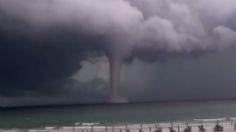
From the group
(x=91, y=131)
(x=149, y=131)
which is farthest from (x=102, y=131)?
(x=149, y=131)

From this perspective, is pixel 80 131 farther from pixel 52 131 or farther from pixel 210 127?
pixel 210 127

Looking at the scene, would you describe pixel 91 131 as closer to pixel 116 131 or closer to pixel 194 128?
pixel 116 131

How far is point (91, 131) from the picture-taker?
201ft

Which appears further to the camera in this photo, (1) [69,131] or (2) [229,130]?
(1) [69,131]

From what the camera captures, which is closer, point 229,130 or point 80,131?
point 229,130

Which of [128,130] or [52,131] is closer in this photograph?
[128,130]

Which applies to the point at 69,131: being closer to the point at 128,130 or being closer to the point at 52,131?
the point at 52,131

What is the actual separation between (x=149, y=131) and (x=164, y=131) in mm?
2028

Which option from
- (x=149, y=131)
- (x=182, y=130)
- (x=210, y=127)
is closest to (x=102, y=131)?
(x=149, y=131)

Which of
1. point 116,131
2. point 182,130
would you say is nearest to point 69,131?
point 116,131

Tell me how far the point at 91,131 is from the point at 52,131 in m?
5.78

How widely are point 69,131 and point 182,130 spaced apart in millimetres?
15535

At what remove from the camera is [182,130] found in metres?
59.8

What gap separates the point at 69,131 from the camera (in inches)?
2493
